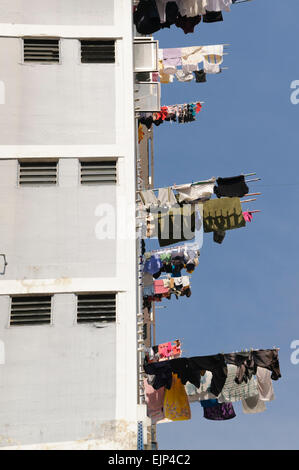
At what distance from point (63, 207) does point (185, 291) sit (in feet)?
48.8

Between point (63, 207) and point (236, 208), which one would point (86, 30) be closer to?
point (63, 207)

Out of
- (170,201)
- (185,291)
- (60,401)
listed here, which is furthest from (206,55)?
(60,401)

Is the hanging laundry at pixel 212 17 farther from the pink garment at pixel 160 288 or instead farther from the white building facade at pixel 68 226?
the pink garment at pixel 160 288

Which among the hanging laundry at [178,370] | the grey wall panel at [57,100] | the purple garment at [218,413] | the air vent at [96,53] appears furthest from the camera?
the purple garment at [218,413]

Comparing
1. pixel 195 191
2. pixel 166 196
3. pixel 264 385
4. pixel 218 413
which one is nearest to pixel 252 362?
pixel 264 385

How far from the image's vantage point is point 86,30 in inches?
864

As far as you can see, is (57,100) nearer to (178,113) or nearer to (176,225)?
(176,225)

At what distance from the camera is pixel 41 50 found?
71.5 ft

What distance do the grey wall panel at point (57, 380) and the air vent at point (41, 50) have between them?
7.18 meters

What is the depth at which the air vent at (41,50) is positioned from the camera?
71.4ft

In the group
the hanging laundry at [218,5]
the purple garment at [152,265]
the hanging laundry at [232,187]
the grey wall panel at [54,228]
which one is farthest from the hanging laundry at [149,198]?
the hanging laundry at [218,5]

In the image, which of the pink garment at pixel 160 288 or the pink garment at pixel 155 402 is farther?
the pink garment at pixel 160 288

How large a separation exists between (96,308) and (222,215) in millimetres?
6599
